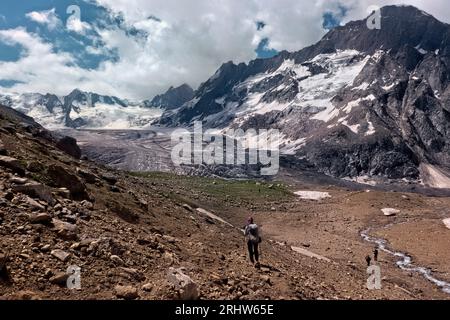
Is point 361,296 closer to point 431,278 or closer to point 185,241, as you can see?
point 185,241

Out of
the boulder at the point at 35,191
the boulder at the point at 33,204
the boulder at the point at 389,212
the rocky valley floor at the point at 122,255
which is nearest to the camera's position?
the rocky valley floor at the point at 122,255

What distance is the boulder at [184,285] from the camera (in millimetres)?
14634

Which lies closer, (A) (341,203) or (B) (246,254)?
(B) (246,254)

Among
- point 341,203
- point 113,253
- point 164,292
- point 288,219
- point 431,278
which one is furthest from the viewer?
point 341,203

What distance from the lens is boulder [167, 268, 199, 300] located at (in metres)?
14.6

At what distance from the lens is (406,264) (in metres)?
38.5

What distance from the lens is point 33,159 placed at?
22.0m

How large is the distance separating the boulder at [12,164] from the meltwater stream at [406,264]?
26.3 meters

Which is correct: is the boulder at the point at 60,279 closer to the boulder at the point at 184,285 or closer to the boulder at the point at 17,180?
the boulder at the point at 184,285

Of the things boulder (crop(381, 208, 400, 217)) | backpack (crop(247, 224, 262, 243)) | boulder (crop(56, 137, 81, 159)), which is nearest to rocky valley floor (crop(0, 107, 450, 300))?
backpack (crop(247, 224, 262, 243))

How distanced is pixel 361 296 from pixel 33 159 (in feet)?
52.4

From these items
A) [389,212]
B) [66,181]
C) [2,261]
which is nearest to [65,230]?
[2,261]

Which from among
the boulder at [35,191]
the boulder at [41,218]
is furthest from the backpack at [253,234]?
the boulder at [41,218]

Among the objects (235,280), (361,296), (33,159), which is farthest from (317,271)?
(33,159)
